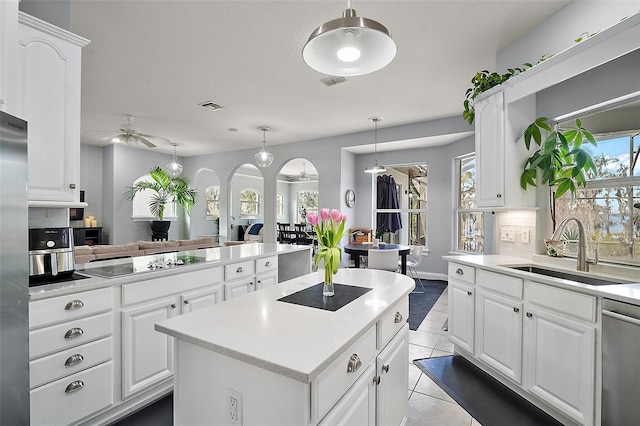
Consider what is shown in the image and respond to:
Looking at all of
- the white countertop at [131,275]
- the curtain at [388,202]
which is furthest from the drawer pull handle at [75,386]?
the curtain at [388,202]

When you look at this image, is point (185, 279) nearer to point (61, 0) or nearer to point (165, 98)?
point (61, 0)

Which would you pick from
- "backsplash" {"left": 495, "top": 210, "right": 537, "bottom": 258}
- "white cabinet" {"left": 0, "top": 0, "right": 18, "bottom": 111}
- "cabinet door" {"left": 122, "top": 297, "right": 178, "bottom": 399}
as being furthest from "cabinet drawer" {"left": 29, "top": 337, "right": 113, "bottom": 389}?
"backsplash" {"left": 495, "top": 210, "right": 537, "bottom": 258}

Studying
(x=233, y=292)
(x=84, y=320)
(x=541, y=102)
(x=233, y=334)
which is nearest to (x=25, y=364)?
(x=84, y=320)

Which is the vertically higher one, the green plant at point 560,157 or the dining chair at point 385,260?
the green plant at point 560,157

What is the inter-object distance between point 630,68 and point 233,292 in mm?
3207

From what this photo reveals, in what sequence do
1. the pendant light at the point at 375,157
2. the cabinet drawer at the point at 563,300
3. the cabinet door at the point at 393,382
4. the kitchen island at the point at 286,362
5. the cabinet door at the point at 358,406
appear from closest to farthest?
the kitchen island at the point at 286,362 → the cabinet door at the point at 358,406 → the cabinet door at the point at 393,382 → the cabinet drawer at the point at 563,300 → the pendant light at the point at 375,157

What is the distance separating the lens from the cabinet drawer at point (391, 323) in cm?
136

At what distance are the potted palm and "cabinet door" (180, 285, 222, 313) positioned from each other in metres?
5.79

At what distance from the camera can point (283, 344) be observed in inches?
39.5

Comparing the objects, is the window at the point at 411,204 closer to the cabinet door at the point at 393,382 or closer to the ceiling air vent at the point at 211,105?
the ceiling air vent at the point at 211,105

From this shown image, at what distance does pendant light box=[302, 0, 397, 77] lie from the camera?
4.01ft

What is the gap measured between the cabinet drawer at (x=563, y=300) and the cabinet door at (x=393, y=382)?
0.93m

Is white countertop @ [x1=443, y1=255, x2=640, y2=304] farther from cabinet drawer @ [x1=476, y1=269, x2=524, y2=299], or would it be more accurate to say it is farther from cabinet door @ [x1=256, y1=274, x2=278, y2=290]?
cabinet door @ [x1=256, y1=274, x2=278, y2=290]

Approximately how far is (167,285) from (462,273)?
2322mm
